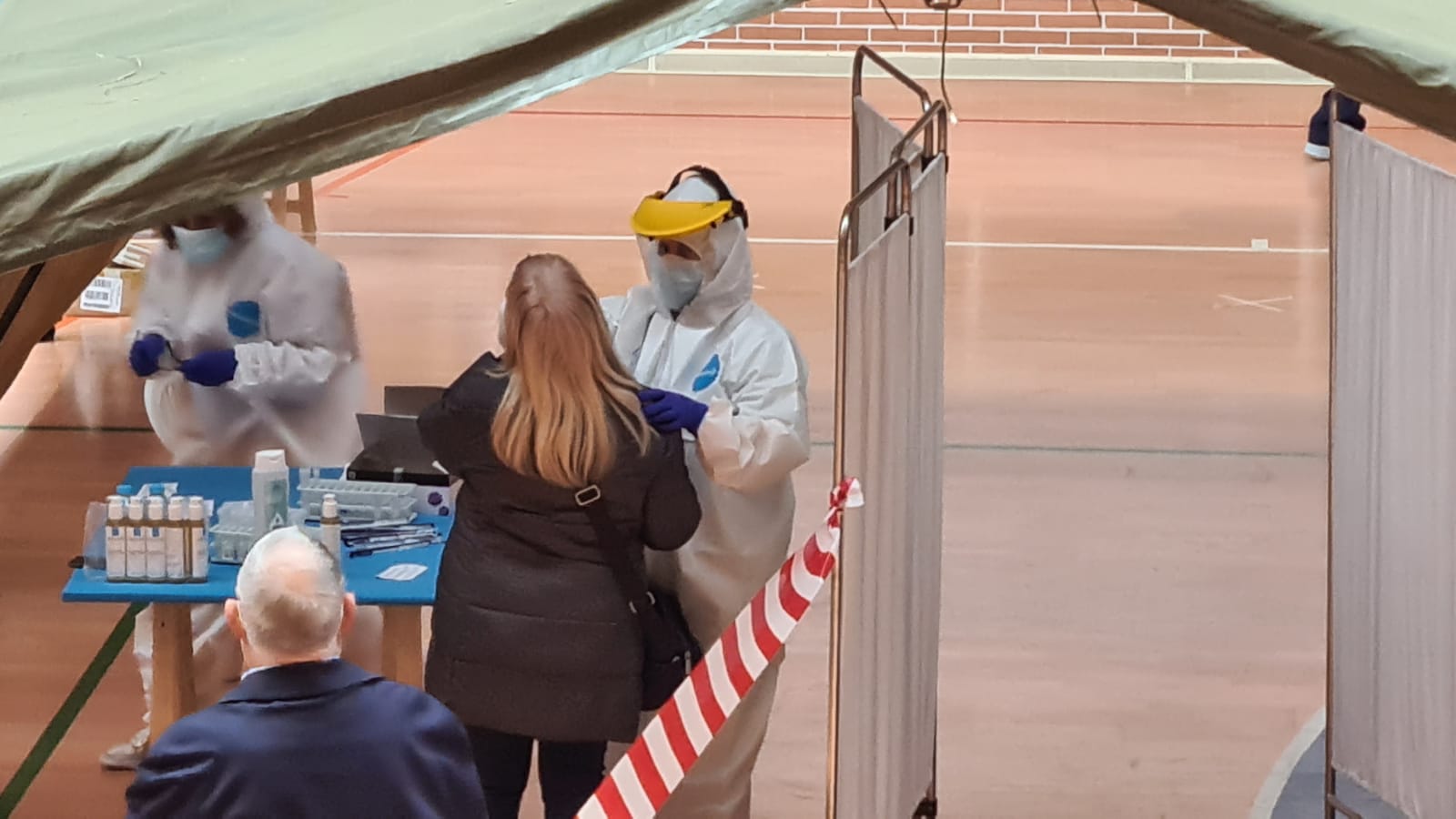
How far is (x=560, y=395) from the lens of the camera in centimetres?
364

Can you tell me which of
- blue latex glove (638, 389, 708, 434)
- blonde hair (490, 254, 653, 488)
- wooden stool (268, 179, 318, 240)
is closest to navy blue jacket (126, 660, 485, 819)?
blonde hair (490, 254, 653, 488)

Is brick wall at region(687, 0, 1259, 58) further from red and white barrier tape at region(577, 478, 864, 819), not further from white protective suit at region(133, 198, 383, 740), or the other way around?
red and white barrier tape at region(577, 478, 864, 819)

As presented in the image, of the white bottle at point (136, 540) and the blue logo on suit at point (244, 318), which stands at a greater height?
the blue logo on suit at point (244, 318)

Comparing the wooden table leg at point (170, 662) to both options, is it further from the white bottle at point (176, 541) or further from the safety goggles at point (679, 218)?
the safety goggles at point (679, 218)

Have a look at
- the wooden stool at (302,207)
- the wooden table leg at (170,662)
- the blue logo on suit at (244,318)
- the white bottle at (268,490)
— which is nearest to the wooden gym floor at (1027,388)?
the wooden stool at (302,207)

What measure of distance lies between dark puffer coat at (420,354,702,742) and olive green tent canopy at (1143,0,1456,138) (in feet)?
4.80

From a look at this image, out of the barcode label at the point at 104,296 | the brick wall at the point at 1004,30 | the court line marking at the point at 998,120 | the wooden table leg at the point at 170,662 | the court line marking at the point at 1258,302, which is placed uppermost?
the brick wall at the point at 1004,30

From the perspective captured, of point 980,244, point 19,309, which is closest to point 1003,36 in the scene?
point 980,244

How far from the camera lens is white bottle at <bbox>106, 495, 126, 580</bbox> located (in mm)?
4109

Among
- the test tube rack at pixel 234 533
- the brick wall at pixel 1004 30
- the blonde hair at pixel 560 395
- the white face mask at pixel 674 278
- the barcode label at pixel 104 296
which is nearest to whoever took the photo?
the blonde hair at pixel 560 395

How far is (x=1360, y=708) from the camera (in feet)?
13.4

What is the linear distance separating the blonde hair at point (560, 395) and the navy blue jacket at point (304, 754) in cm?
86

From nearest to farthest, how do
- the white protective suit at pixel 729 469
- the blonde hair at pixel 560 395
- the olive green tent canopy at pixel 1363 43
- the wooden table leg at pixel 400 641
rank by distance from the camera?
the olive green tent canopy at pixel 1363 43, the blonde hair at pixel 560 395, the white protective suit at pixel 729 469, the wooden table leg at pixel 400 641

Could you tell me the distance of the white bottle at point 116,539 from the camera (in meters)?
4.11
